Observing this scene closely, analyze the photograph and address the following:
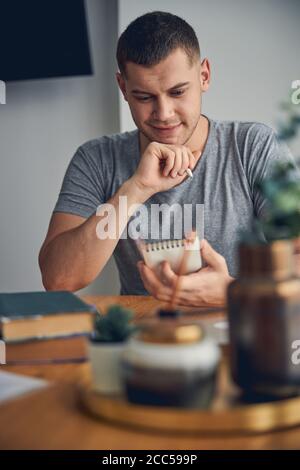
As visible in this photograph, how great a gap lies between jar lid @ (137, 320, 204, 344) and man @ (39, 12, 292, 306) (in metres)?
0.98

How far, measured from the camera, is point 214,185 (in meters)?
1.94

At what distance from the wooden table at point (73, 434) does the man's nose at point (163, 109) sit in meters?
1.12

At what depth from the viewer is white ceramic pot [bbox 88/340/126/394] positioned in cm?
78

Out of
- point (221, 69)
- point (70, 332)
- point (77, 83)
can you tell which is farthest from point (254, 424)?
point (77, 83)

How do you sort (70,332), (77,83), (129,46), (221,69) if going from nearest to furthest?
1. (70,332)
2. (129,46)
3. (221,69)
4. (77,83)

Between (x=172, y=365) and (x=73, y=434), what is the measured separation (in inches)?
5.2

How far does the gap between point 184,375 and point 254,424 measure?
0.09 meters

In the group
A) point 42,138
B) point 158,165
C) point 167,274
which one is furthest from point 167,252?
point 42,138

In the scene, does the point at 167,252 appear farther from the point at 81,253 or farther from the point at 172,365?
the point at 172,365

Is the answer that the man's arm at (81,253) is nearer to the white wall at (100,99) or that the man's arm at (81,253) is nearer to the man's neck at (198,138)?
the man's neck at (198,138)

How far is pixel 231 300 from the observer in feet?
2.45

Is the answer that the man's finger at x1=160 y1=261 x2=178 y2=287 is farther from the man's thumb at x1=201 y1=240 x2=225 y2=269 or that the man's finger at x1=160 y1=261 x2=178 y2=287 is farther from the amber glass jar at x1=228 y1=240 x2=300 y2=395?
the amber glass jar at x1=228 y1=240 x2=300 y2=395
